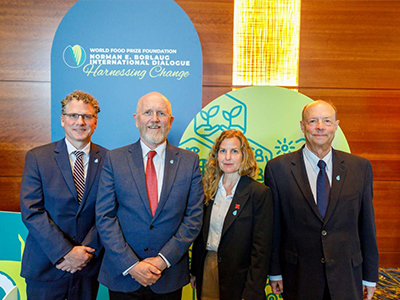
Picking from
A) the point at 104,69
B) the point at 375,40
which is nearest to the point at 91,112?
the point at 104,69

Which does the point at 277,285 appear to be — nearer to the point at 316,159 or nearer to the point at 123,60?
the point at 316,159

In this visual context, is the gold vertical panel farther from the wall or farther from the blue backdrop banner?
the blue backdrop banner

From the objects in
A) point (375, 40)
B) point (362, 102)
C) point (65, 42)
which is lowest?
point (362, 102)

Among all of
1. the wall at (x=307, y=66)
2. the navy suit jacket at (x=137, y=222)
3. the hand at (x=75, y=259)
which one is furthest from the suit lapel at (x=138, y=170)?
the wall at (x=307, y=66)

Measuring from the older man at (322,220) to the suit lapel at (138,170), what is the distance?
0.85 metres

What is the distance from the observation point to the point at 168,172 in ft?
6.12

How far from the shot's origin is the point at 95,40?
9.32ft

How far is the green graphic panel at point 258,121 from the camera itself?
280 centimetres

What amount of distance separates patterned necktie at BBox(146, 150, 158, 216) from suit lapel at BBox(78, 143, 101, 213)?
0.38 metres

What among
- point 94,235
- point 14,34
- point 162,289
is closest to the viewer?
point 162,289

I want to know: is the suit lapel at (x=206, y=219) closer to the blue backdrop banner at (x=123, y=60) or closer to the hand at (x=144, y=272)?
the hand at (x=144, y=272)

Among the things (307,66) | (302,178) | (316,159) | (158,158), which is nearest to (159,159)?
(158,158)

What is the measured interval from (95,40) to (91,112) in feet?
3.77

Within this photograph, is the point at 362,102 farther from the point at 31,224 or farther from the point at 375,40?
the point at 31,224
